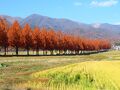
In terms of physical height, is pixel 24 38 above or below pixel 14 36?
below

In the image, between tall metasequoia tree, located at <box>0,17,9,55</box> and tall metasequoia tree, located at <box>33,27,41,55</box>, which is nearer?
tall metasequoia tree, located at <box>0,17,9,55</box>

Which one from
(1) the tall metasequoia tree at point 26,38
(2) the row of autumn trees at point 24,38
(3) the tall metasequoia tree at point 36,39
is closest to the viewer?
(2) the row of autumn trees at point 24,38

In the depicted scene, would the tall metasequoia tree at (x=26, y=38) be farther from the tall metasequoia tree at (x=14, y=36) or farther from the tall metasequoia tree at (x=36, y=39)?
the tall metasequoia tree at (x=36, y=39)

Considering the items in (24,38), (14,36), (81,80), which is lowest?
(81,80)

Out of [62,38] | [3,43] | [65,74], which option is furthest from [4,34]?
[65,74]

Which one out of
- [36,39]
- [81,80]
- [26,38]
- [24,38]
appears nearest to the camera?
[81,80]

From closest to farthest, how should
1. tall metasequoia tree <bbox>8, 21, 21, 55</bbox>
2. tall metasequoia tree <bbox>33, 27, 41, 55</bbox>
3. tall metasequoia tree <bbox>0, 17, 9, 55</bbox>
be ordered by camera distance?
tall metasequoia tree <bbox>0, 17, 9, 55</bbox> < tall metasequoia tree <bbox>8, 21, 21, 55</bbox> < tall metasequoia tree <bbox>33, 27, 41, 55</bbox>

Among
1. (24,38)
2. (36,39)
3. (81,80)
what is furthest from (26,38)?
(81,80)

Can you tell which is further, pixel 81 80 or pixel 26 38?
pixel 26 38

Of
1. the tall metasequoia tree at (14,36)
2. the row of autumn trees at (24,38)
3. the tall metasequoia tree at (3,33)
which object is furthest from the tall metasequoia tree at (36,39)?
the tall metasequoia tree at (3,33)

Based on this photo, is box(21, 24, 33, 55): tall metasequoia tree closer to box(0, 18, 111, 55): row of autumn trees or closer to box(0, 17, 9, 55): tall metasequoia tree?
box(0, 18, 111, 55): row of autumn trees

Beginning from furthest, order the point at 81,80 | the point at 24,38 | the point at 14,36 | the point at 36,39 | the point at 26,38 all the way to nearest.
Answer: the point at 36,39 < the point at 26,38 < the point at 24,38 < the point at 14,36 < the point at 81,80

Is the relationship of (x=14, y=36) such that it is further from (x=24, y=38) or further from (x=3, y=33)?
(x=24, y=38)

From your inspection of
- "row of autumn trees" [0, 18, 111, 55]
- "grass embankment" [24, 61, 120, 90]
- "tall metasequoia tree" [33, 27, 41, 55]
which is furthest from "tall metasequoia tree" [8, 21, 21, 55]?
"grass embankment" [24, 61, 120, 90]
